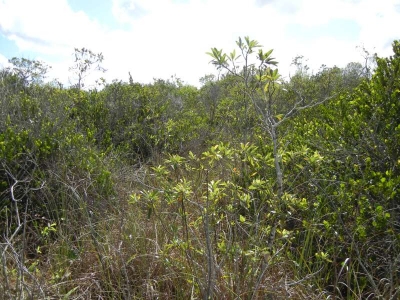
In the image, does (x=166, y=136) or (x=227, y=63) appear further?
(x=166, y=136)

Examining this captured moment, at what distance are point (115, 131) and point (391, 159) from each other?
14.1 ft

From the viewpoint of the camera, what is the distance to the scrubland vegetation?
2383 mm

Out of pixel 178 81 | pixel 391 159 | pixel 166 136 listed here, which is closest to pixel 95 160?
pixel 166 136

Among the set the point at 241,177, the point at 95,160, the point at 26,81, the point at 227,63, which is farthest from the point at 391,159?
the point at 26,81

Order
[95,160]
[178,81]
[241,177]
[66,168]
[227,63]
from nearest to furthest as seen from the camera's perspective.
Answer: [227,63], [241,177], [66,168], [95,160], [178,81]

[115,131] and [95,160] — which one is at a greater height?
[115,131]

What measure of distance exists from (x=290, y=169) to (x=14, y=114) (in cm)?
336

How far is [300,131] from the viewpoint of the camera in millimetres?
4312

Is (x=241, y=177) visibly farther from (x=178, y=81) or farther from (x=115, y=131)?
(x=178, y=81)

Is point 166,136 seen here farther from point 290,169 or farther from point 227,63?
point 227,63

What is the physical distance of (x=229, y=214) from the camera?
7.93 feet

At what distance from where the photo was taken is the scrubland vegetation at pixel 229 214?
2383mm

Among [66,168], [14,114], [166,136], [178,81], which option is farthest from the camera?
[178,81]

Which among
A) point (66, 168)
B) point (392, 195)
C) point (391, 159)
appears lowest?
point (392, 195)
